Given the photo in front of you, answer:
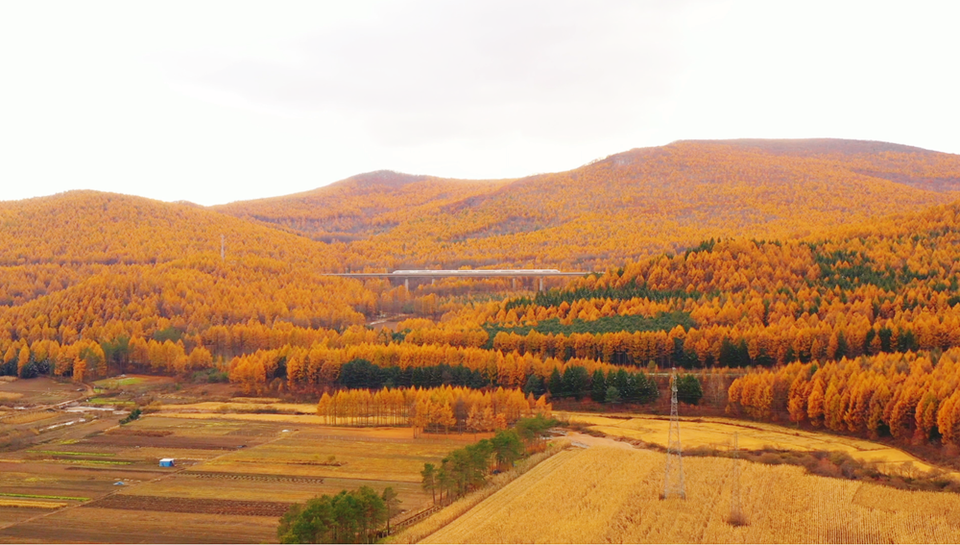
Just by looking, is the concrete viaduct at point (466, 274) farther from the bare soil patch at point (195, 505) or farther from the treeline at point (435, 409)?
the bare soil patch at point (195, 505)

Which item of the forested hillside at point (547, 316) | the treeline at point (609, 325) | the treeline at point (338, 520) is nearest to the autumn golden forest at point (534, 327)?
the forested hillside at point (547, 316)

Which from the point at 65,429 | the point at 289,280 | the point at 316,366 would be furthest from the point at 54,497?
the point at 289,280

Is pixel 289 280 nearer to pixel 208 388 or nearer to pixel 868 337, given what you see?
pixel 208 388

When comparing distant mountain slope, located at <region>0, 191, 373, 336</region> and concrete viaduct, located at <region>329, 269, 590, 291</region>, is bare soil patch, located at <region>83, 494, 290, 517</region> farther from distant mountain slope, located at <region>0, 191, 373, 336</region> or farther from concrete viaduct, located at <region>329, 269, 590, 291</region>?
concrete viaduct, located at <region>329, 269, 590, 291</region>

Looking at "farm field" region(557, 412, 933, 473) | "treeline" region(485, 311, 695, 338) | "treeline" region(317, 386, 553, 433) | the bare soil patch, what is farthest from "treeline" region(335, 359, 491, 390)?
the bare soil patch

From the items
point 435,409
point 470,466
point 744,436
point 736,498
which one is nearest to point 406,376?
point 435,409

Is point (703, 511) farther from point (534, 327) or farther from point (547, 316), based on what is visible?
point (547, 316)
